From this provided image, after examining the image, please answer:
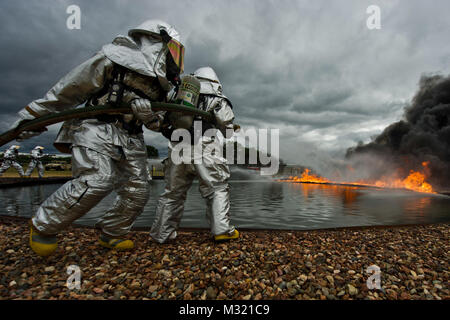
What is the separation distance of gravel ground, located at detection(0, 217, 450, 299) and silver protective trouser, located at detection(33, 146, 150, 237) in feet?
1.34

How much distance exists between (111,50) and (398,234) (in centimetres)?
Result: 473

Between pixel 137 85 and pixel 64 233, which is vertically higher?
pixel 137 85

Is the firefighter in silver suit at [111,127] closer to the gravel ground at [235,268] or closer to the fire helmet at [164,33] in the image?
the fire helmet at [164,33]

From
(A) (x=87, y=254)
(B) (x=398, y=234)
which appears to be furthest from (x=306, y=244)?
(A) (x=87, y=254)

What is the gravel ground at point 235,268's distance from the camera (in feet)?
6.09

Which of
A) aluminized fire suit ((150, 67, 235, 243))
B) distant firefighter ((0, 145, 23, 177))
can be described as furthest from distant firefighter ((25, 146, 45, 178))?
aluminized fire suit ((150, 67, 235, 243))

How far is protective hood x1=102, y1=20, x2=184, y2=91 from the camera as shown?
2.50m

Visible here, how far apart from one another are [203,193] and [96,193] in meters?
1.29

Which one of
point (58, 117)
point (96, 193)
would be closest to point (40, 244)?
point (96, 193)

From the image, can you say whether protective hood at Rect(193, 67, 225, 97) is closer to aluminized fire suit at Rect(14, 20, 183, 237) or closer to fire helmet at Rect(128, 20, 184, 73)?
fire helmet at Rect(128, 20, 184, 73)

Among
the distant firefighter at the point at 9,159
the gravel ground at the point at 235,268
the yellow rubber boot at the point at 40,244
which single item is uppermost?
the distant firefighter at the point at 9,159

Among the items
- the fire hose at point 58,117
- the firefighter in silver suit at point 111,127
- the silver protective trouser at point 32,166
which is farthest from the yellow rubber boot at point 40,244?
the silver protective trouser at point 32,166

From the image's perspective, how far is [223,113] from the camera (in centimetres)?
321

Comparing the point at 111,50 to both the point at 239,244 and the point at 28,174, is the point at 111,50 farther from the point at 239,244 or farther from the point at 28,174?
the point at 28,174
